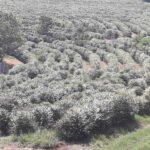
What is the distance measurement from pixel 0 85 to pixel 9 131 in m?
16.3

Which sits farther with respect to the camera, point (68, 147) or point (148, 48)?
point (148, 48)

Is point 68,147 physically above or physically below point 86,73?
above

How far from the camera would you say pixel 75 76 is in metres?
47.5

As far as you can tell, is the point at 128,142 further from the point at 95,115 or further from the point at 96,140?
the point at 95,115

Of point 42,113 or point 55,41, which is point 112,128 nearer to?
point 42,113

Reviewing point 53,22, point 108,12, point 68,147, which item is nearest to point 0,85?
point 68,147

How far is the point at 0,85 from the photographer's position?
41.7 meters

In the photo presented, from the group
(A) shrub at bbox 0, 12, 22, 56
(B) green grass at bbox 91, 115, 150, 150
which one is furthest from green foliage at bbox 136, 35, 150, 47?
(B) green grass at bbox 91, 115, 150, 150

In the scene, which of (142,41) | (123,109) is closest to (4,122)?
(123,109)

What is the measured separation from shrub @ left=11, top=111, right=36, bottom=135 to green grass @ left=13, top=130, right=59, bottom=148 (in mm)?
939

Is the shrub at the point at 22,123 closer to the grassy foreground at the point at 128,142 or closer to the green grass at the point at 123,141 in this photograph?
the green grass at the point at 123,141

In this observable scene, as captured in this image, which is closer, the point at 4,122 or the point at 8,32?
the point at 4,122

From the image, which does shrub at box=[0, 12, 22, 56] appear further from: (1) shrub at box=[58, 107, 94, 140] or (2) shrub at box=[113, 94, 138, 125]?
(1) shrub at box=[58, 107, 94, 140]

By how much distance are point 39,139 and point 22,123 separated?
96.0 inches
